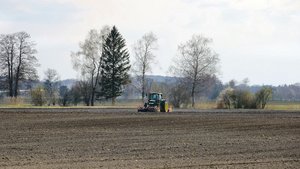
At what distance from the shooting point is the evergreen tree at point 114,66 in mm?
91000

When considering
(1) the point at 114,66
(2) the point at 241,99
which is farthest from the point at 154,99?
(1) the point at 114,66

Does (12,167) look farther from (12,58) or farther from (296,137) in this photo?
(12,58)

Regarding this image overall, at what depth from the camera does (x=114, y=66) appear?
9262 centimetres

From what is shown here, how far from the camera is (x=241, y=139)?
992 inches

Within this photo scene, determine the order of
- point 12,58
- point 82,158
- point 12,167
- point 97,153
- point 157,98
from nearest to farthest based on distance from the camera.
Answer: point 12,167
point 82,158
point 97,153
point 157,98
point 12,58

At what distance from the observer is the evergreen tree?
9100cm

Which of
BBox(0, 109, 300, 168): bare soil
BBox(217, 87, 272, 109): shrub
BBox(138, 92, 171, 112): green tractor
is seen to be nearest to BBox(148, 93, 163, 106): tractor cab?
BBox(138, 92, 171, 112): green tractor

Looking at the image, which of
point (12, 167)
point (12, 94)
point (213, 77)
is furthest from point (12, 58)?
point (12, 167)

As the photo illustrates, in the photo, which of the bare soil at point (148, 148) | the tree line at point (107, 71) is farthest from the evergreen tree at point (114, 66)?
the bare soil at point (148, 148)

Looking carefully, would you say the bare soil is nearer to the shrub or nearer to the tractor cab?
the tractor cab

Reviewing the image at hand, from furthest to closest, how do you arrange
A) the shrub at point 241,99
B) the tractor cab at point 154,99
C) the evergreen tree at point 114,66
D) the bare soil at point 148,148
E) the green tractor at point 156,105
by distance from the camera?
the evergreen tree at point 114,66 → the shrub at point 241,99 → the tractor cab at point 154,99 → the green tractor at point 156,105 → the bare soil at point 148,148

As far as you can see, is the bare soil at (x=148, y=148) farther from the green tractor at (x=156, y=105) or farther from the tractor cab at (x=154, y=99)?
the tractor cab at (x=154, y=99)

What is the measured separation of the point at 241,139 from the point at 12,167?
39.7ft

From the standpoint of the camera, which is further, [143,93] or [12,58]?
[143,93]
